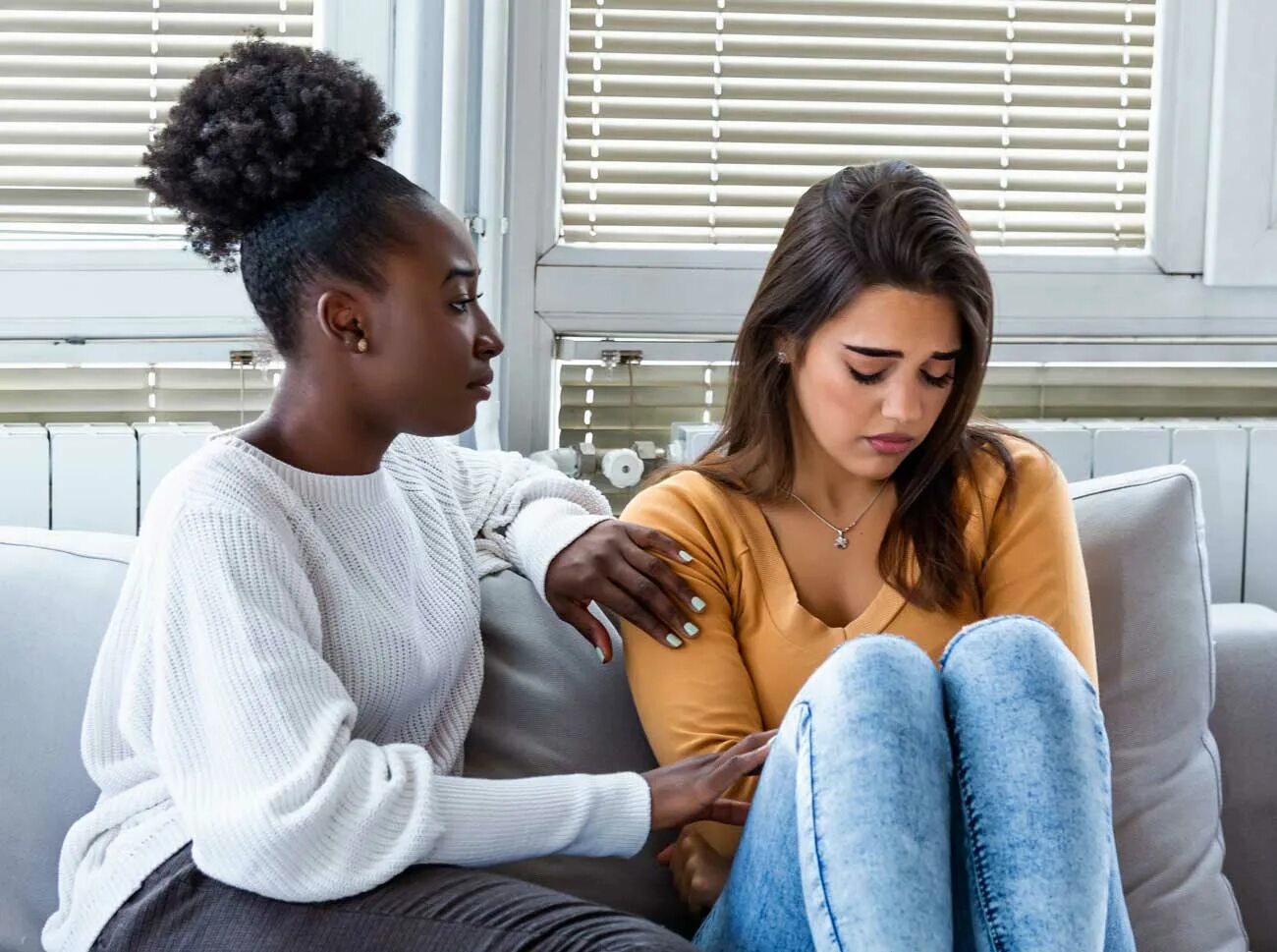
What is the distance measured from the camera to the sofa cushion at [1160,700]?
4.92ft

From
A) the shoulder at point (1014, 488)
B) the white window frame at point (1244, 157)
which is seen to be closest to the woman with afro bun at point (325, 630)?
the shoulder at point (1014, 488)

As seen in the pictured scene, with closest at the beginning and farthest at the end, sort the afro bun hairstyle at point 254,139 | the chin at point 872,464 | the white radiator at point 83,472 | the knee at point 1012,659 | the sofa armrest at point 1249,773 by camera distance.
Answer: the knee at point 1012,659 → the afro bun hairstyle at point 254,139 → the chin at point 872,464 → the sofa armrest at point 1249,773 → the white radiator at point 83,472

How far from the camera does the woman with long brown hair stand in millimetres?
1100

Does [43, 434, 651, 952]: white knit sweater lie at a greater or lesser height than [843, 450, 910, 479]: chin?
lesser

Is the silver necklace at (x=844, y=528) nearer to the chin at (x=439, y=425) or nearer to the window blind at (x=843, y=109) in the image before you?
the chin at (x=439, y=425)

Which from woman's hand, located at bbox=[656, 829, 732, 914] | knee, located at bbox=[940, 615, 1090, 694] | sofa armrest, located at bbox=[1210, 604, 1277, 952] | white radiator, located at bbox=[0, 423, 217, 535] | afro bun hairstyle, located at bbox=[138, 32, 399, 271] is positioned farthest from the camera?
white radiator, located at bbox=[0, 423, 217, 535]

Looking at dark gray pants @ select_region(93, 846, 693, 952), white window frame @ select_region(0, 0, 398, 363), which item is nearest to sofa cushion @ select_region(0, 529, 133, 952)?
dark gray pants @ select_region(93, 846, 693, 952)

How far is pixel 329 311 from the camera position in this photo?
128cm

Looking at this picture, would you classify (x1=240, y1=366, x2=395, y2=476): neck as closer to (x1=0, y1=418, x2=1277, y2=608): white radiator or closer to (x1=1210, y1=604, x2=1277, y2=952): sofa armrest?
(x1=0, y1=418, x2=1277, y2=608): white radiator

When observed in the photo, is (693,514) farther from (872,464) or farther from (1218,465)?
(1218,465)

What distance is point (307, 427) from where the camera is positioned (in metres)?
1.31

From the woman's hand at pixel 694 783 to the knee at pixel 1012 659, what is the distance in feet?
0.59

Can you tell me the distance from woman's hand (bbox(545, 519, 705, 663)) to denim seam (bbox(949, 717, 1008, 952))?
0.36 metres

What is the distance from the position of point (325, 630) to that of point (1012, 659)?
568mm
